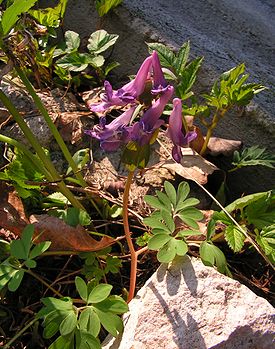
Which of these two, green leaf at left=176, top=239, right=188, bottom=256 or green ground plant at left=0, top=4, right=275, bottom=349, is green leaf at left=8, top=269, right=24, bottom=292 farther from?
green leaf at left=176, top=239, right=188, bottom=256

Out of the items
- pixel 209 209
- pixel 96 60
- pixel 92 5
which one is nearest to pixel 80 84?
pixel 96 60

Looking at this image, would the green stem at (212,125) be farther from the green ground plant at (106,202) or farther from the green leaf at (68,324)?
the green leaf at (68,324)

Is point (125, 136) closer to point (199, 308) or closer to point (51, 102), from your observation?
point (199, 308)

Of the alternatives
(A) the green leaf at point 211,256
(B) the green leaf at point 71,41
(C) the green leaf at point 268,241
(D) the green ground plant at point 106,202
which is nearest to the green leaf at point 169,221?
(D) the green ground plant at point 106,202

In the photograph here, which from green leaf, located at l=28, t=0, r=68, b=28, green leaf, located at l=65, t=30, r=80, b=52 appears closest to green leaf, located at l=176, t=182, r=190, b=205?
green leaf, located at l=65, t=30, r=80, b=52

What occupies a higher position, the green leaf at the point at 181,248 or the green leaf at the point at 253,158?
the green leaf at the point at 253,158
